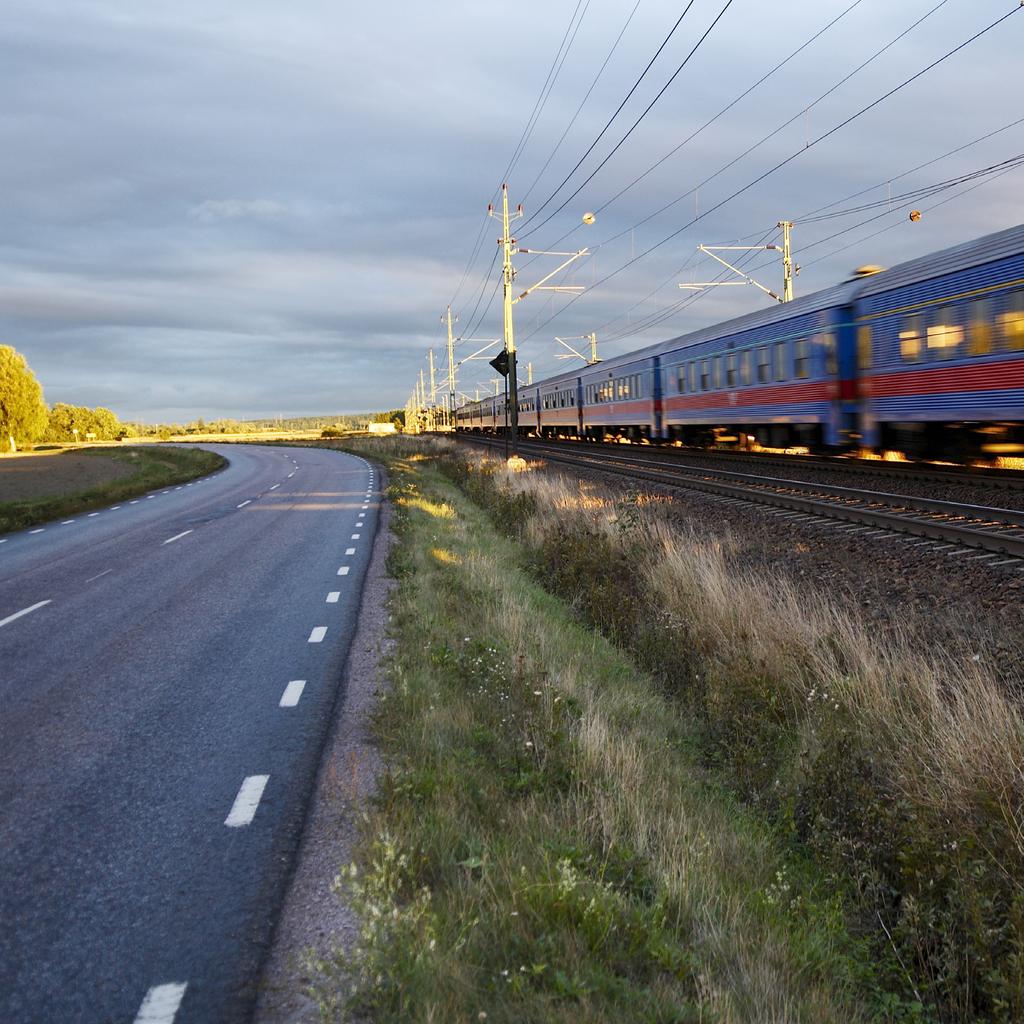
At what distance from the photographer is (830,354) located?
18.8m

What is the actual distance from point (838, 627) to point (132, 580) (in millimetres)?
9047

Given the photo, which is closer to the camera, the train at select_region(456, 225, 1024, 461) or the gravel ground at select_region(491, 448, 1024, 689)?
the gravel ground at select_region(491, 448, 1024, 689)

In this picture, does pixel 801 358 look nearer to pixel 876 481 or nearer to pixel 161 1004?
pixel 876 481

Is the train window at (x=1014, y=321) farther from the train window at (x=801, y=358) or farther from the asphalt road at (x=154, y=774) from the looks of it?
the asphalt road at (x=154, y=774)

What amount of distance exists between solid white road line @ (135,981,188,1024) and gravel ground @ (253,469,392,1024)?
273 mm

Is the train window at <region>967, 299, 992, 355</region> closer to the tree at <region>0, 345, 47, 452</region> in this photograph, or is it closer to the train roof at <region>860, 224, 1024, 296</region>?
the train roof at <region>860, 224, 1024, 296</region>

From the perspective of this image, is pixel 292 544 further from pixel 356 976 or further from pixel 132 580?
pixel 356 976

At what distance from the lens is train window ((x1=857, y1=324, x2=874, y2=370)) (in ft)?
56.6

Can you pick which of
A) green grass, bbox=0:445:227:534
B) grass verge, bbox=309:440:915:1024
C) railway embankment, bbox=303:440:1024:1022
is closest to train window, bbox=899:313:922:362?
railway embankment, bbox=303:440:1024:1022

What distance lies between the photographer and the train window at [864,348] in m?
17.3

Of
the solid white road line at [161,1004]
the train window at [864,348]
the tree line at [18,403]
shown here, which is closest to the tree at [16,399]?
the tree line at [18,403]

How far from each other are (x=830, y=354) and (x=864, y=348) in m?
1.33

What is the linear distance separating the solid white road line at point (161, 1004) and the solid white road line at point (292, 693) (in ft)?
10.5

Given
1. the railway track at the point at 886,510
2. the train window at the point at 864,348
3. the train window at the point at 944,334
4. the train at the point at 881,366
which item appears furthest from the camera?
the train window at the point at 864,348
